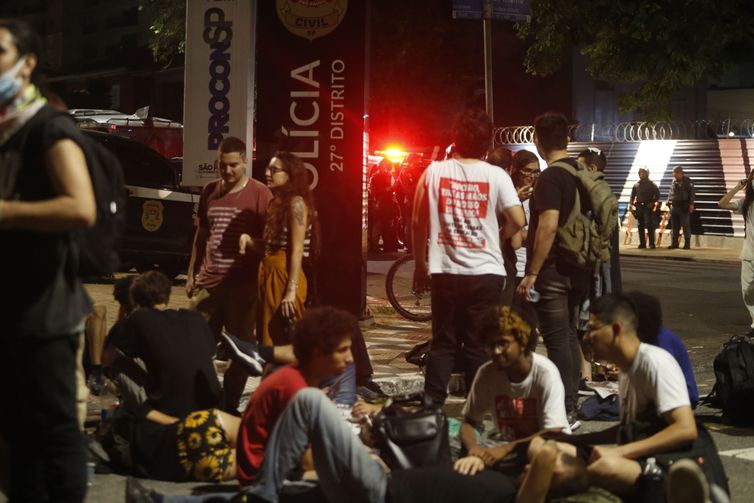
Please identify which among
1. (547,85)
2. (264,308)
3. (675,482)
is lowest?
(675,482)

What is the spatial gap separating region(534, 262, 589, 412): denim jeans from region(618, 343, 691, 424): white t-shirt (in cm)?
194

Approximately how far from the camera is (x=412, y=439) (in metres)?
5.78

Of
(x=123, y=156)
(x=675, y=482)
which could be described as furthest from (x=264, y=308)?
(x=123, y=156)

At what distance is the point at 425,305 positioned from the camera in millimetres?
13641

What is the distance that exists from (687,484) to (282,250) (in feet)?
11.3

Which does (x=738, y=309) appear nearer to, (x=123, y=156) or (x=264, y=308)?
(x=123, y=156)

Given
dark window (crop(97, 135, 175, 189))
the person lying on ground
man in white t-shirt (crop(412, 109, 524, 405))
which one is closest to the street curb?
dark window (crop(97, 135, 175, 189))

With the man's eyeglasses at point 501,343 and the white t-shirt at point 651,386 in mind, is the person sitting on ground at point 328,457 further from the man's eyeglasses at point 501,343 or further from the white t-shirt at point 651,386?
the man's eyeglasses at point 501,343

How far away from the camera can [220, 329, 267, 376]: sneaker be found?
739 cm

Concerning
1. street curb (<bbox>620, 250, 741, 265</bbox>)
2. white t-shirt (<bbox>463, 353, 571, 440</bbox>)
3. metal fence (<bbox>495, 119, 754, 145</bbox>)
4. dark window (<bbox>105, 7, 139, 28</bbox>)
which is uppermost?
dark window (<bbox>105, 7, 139, 28</bbox>)

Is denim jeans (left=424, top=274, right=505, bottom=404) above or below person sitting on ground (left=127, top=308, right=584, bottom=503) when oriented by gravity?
above

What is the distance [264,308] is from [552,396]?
2.41 m

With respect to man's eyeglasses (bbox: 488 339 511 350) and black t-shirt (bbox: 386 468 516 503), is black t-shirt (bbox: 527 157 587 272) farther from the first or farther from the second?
black t-shirt (bbox: 386 468 516 503)

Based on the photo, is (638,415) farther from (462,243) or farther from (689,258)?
(689,258)
